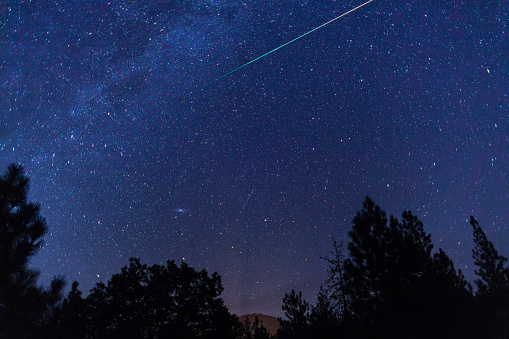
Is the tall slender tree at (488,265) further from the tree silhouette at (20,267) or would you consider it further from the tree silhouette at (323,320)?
the tree silhouette at (20,267)

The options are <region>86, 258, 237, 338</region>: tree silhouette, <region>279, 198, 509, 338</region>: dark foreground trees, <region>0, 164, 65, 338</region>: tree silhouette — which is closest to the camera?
<region>0, 164, 65, 338</region>: tree silhouette

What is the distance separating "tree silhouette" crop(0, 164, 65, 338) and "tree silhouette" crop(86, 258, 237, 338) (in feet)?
40.0

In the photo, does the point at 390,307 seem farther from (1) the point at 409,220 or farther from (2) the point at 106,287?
(2) the point at 106,287

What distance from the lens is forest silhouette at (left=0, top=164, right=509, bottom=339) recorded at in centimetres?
978

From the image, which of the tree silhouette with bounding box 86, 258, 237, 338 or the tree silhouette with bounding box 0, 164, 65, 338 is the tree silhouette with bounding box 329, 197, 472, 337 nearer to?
the tree silhouette with bounding box 86, 258, 237, 338

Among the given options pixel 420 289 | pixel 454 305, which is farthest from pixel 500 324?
→ pixel 420 289

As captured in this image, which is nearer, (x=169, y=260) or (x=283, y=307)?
(x=169, y=260)

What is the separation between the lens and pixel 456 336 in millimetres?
13742

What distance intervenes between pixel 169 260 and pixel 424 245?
1844cm

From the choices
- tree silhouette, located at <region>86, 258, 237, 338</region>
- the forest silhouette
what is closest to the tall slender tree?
the forest silhouette

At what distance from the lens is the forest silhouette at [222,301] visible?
9.78 m

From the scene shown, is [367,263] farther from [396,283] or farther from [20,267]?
[20,267]

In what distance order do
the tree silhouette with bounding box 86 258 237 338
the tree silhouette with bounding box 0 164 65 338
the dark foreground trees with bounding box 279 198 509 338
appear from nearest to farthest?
the tree silhouette with bounding box 0 164 65 338, the dark foreground trees with bounding box 279 198 509 338, the tree silhouette with bounding box 86 258 237 338

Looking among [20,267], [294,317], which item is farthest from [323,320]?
[20,267]
